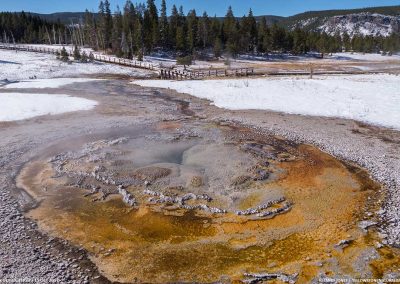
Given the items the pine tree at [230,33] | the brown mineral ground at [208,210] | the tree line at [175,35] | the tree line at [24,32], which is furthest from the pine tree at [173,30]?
the brown mineral ground at [208,210]

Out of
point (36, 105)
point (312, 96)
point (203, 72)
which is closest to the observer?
point (36, 105)

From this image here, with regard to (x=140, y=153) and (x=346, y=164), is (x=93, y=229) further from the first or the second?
(x=346, y=164)

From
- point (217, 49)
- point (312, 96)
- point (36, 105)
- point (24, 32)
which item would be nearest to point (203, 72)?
point (312, 96)

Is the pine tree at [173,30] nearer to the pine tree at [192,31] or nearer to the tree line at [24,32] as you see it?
the pine tree at [192,31]

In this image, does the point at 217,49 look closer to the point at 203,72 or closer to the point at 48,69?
the point at 203,72

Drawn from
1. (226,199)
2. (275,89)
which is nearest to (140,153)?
(226,199)

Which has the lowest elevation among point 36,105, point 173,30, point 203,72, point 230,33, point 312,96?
point 312,96
